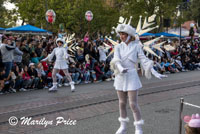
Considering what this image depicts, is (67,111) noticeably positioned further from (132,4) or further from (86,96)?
(132,4)

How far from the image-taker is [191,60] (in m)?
20.9

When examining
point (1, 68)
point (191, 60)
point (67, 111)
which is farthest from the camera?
point (191, 60)

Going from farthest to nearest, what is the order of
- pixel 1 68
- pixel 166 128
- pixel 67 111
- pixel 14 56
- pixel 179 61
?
pixel 179 61, pixel 14 56, pixel 1 68, pixel 67 111, pixel 166 128

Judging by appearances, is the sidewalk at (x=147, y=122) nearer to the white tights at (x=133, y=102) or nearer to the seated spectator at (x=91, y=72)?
the white tights at (x=133, y=102)

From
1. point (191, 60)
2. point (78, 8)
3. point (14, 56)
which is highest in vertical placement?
point (78, 8)

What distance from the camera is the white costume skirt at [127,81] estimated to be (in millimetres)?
4934

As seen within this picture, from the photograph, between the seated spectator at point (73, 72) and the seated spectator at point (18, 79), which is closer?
the seated spectator at point (18, 79)

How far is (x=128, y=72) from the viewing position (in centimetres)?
507

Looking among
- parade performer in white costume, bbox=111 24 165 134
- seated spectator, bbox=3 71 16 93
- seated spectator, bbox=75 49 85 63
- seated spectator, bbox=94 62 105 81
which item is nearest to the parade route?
parade performer in white costume, bbox=111 24 165 134

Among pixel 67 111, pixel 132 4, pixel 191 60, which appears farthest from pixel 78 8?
pixel 67 111

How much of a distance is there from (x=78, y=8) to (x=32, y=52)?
23.2 m

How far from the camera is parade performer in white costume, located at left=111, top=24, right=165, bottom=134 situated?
494cm

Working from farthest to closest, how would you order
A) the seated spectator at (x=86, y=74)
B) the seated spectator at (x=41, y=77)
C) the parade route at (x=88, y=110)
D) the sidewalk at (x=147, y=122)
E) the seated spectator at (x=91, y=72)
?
the seated spectator at (x=91, y=72) → the seated spectator at (x=86, y=74) → the seated spectator at (x=41, y=77) → the parade route at (x=88, y=110) → the sidewalk at (x=147, y=122)

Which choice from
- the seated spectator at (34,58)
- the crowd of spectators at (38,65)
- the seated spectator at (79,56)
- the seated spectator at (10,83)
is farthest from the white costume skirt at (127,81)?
the seated spectator at (79,56)
